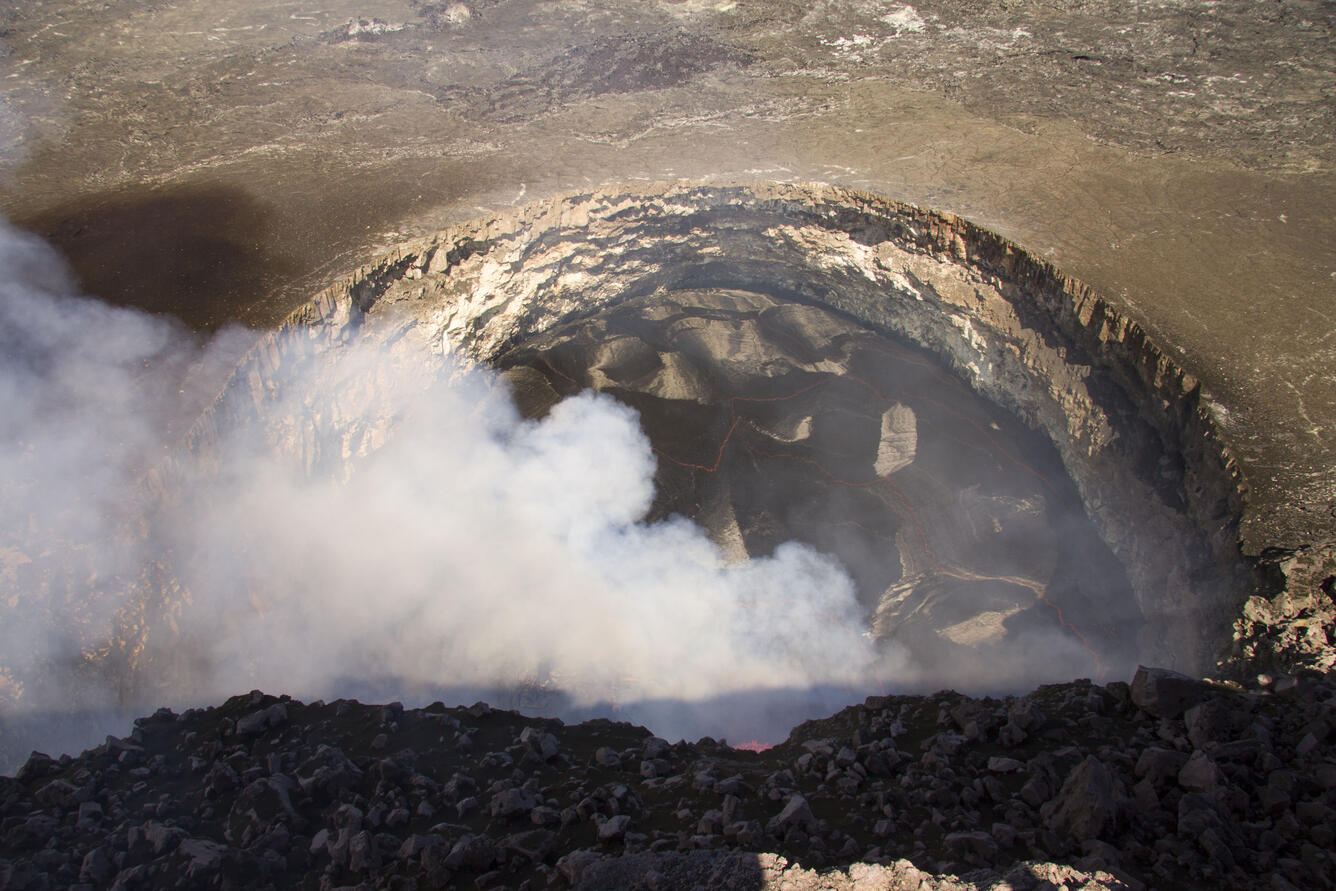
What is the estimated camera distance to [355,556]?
6414 millimetres

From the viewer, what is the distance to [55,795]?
3512 mm

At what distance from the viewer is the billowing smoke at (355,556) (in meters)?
4.81

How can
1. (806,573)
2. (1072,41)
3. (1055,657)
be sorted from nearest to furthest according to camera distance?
(1055,657), (806,573), (1072,41)

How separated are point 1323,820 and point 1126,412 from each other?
3885 millimetres

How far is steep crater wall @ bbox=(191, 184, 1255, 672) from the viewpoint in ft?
17.3

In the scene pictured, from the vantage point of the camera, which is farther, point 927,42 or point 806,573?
point 927,42

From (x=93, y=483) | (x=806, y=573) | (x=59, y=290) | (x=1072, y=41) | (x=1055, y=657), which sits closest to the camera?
(x=93, y=483)

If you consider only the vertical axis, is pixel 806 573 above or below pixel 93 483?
below

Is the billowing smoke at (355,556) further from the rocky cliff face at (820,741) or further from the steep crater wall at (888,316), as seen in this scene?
the steep crater wall at (888,316)

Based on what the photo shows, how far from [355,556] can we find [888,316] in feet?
20.6

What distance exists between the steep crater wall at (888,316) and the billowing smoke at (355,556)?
0.33 metres

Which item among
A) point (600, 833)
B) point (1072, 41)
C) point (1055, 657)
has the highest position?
point (1072, 41)

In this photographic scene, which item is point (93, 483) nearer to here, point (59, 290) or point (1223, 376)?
point (59, 290)

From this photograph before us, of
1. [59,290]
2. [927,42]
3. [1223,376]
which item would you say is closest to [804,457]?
[1223,376]
